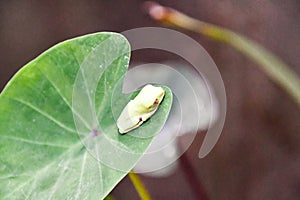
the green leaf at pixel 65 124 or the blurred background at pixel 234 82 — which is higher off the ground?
the blurred background at pixel 234 82

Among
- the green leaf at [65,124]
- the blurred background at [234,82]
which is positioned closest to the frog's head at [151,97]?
the green leaf at [65,124]

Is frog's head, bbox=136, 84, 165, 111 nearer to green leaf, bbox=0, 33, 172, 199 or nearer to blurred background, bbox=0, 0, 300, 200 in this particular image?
green leaf, bbox=0, 33, 172, 199

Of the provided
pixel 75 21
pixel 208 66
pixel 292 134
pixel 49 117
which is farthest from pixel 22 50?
pixel 49 117

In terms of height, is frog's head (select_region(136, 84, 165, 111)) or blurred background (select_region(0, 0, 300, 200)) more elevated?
blurred background (select_region(0, 0, 300, 200))

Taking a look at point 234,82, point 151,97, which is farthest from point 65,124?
point 234,82

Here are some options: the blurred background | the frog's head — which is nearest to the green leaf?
the frog's head

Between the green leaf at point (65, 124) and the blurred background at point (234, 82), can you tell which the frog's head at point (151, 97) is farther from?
the blurred background at point (234, 82)

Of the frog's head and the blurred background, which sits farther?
the blurred background
